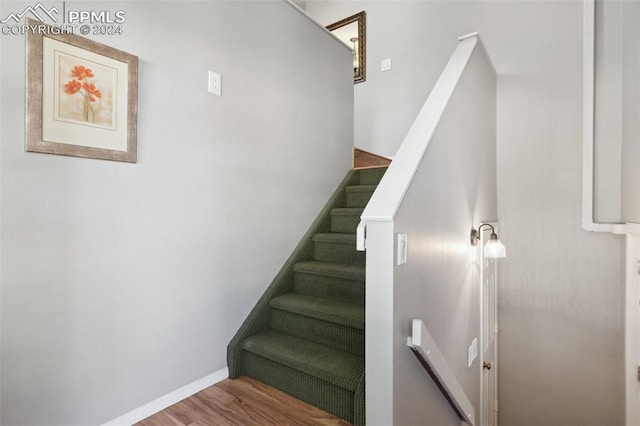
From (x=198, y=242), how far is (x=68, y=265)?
619 millimetres

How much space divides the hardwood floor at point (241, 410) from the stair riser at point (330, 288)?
0.66 meters

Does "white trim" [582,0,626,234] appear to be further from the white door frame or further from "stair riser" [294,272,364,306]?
"stair riser" [294,272,364,306]

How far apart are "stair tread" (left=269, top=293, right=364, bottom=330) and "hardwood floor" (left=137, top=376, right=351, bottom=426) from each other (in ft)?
1.53

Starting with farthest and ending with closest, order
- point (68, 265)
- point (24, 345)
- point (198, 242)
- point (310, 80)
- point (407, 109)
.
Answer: point (407, 109), point (310, 80), point (198, 242), point (68, 265), point (24, 345)

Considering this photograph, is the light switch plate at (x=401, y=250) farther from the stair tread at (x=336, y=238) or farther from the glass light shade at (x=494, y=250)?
the stair tread at (x=336, y=238)

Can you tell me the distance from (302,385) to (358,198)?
1652 mm

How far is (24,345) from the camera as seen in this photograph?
1.26 metres

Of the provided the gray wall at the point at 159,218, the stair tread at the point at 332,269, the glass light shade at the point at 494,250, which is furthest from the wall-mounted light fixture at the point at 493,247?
the gray wall at the point at 159,218

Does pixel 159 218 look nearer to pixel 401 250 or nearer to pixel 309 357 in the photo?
pixel 309 357

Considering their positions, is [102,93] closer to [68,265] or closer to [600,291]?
[68,265]

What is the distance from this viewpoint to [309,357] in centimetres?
180

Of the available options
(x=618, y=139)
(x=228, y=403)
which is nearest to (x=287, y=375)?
(x=228, y=403)

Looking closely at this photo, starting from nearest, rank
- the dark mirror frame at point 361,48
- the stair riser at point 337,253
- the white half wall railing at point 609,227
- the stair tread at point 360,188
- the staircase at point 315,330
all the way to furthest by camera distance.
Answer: the staircase at point 315,330 < the white half wall railing at point 609,227 < the stair riser at point 337,253 < the stair tread at point 360,188 < the dark mirror frame at point 361,48

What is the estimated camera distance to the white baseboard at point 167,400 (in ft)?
5.12
